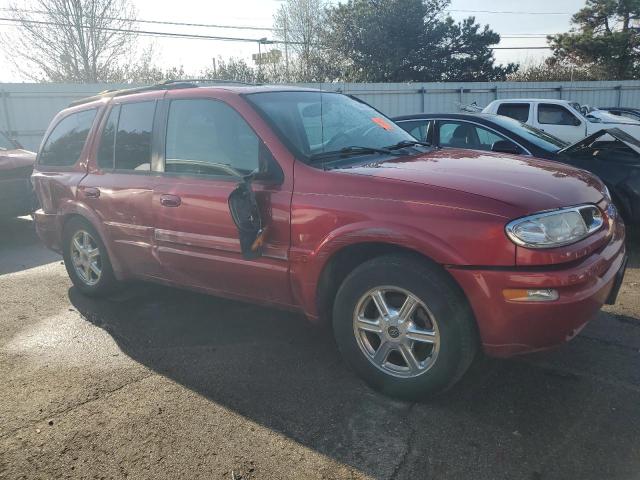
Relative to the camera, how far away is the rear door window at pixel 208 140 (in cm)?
367

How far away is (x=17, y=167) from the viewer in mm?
8094

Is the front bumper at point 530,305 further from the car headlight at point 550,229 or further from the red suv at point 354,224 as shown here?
the car headlight at point 550,229

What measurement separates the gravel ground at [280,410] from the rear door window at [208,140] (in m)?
1.28

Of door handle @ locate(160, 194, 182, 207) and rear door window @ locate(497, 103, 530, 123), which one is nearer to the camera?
door handle @ locate(160, 194, 182, 207)

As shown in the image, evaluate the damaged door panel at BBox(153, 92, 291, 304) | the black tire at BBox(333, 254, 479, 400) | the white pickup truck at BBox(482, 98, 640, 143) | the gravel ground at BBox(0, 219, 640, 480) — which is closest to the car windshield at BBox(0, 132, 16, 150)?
the gravel ground at BBox(0, 219, 640, 480)

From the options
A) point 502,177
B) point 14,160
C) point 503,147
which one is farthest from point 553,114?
point 14,160

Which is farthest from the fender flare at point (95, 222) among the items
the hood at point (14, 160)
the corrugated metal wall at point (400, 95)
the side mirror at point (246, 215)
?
the corrugated metal wall at point (400, 95)

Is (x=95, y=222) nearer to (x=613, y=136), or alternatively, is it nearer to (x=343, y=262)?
(x=343, y=262)

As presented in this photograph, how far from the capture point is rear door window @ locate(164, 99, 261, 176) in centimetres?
367

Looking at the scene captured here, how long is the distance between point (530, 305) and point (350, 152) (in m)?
1.58

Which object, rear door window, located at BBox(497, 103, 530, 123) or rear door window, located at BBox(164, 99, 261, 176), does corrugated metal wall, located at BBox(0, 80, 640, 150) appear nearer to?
rear door window, located at BBox(497, 103, 530, 123)

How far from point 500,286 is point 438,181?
67 centimetres

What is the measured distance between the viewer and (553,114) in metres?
12.3

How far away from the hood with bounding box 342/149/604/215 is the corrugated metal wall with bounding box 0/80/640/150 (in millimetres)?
11869
